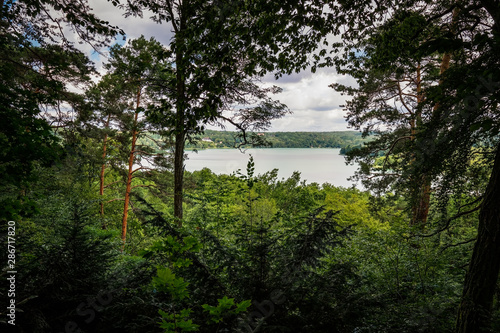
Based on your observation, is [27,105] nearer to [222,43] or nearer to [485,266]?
[222,43]

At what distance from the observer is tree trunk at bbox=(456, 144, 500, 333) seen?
2.01 m

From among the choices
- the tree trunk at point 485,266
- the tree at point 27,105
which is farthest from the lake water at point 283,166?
the tree trunk at point 485,266

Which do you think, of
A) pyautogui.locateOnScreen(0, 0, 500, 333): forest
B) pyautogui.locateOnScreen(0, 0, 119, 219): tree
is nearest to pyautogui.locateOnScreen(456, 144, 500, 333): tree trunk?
pyautogui.locateOnScreen(0, 0, 500, 333): forest

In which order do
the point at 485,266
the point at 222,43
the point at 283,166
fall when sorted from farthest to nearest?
1. the point at 283,166
2. the point at 222,43
3. the point at 485,266

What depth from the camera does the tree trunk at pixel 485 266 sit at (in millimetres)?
2008

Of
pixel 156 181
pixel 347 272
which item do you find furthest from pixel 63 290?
pixel 156 181

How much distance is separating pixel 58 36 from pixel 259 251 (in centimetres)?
563

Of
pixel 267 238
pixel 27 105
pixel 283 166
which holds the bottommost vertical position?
pixel 283 166

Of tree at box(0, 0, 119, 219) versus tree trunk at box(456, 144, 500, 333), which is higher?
tree at box(0, 0, 119, 219)

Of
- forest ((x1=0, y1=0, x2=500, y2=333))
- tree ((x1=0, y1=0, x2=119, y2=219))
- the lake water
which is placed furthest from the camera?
the lake water

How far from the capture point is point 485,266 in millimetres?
2051

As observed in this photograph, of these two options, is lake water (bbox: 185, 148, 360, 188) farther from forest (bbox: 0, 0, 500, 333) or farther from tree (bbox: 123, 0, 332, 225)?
tree (bbox: 123, 0, 332, 225)

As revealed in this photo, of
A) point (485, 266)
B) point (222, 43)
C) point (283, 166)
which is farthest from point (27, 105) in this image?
point (283, 166)

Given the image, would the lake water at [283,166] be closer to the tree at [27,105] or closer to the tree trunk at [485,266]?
the tree at [27,105]
